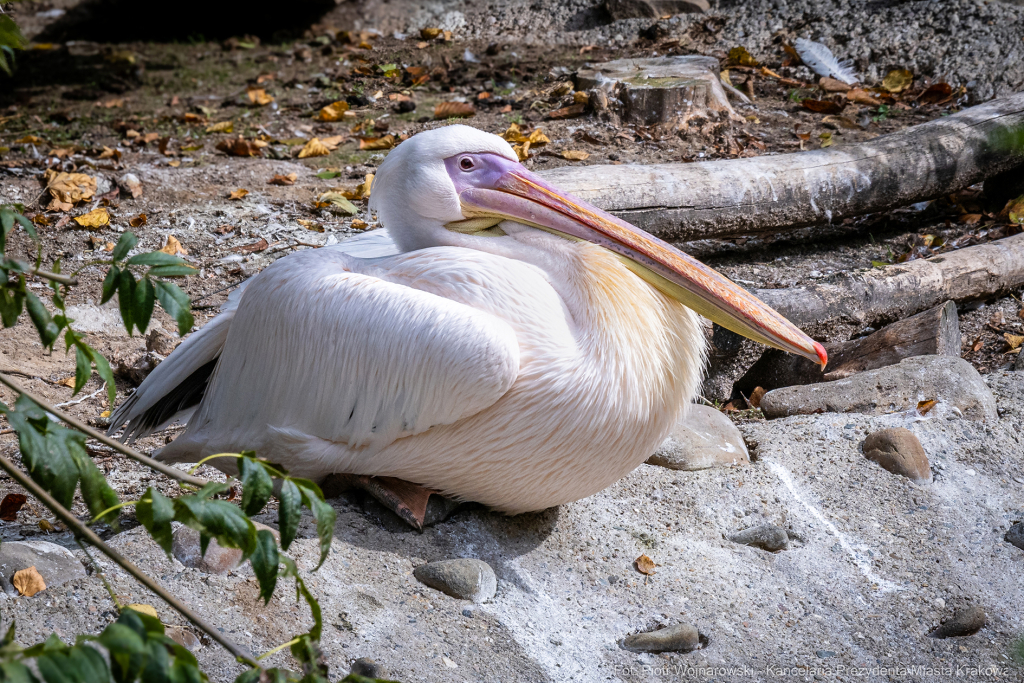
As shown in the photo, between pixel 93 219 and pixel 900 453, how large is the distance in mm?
3928

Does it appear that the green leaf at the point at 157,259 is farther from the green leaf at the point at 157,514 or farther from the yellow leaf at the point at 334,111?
the yellow leaf at the point at 334,111

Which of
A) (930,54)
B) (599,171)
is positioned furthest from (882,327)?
(930,54)

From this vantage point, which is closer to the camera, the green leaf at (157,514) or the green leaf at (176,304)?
the green leaf at (157,514)

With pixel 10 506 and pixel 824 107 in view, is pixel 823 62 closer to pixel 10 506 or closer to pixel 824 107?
pixel 824 107

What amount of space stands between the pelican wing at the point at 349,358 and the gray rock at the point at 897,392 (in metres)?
1.81

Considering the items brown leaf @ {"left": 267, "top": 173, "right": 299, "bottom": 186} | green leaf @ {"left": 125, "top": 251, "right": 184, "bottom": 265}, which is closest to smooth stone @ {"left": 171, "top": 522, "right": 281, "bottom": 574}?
green leaf @ {"left": 125, "top": 251, "right": 184, "bottom": 265}

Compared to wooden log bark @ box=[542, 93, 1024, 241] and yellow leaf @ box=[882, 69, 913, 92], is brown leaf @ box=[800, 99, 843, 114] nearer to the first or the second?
yellow leaf @ box=[882, 69, 913, 92]

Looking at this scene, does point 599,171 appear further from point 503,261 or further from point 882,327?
point 503,261

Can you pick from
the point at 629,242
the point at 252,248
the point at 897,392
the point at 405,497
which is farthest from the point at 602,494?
the point at 252,248

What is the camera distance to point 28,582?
195 centimetres

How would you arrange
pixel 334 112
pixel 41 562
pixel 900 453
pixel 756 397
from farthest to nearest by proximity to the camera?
pixel 334 112 → pixel 756 397 → pixel 900 453 → pixel 41 562

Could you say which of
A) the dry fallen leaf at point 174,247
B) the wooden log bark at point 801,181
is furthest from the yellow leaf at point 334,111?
the wooden log bark at point 801,181

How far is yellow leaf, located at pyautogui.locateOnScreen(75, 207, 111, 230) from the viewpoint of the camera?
4.40 meters

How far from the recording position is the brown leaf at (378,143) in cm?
557
